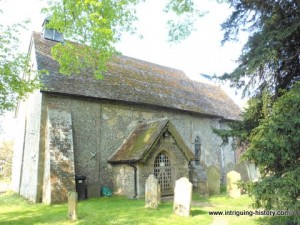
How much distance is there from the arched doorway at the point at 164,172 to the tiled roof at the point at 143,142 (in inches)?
46.3

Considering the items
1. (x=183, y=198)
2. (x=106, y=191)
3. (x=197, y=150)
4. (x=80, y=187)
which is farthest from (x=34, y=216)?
(x=197, y=150)

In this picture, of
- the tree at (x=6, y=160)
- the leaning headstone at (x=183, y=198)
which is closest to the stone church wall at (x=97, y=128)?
the leaning headstone at (x=183, y=198)

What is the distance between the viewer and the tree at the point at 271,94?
6.57m

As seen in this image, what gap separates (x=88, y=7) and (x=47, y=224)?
8032 millimetres

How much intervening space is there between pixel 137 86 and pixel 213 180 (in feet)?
28.0

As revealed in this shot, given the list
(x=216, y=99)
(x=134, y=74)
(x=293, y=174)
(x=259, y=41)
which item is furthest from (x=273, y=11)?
(x=216, y=99)

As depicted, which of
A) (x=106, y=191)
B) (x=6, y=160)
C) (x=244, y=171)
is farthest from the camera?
(x=6, y=160)

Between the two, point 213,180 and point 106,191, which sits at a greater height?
point 213,180

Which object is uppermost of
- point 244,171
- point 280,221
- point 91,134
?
point 91,134

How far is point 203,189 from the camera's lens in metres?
15.6

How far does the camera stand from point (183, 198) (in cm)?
1005

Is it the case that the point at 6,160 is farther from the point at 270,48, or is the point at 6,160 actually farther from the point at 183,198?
the point at 270,48

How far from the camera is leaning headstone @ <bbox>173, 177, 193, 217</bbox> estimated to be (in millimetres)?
9836

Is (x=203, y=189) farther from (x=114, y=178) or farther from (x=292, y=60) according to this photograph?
(x=292, y=60)
